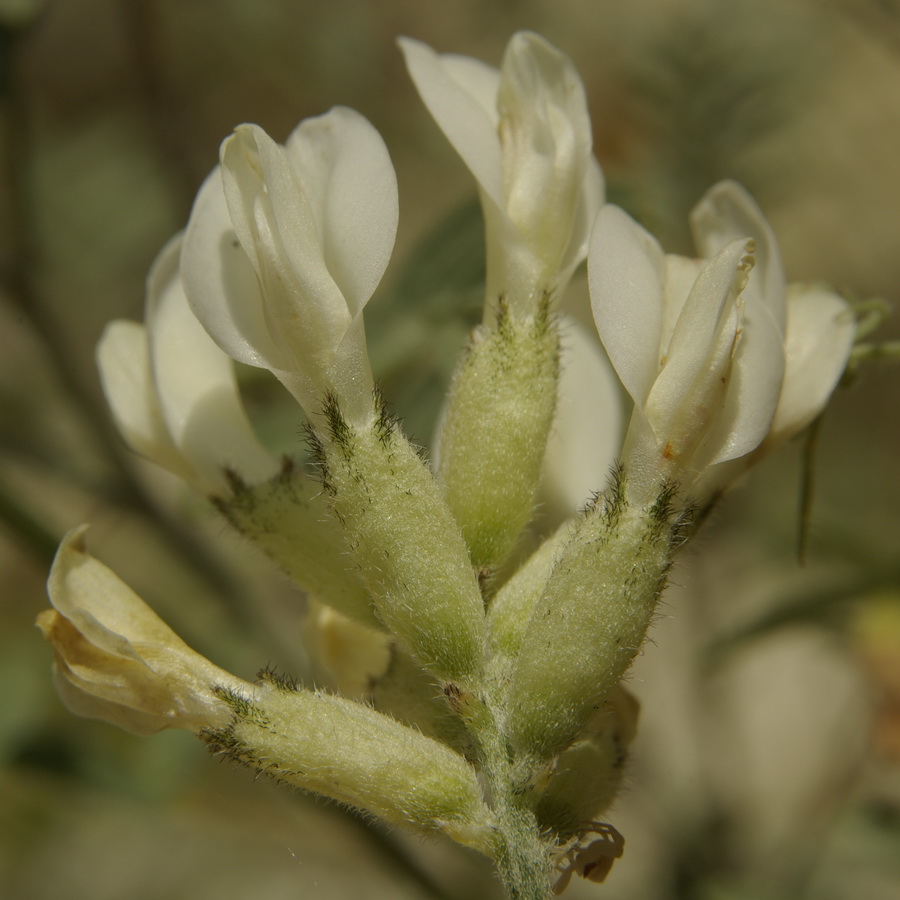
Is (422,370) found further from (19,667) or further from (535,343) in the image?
(19,667)

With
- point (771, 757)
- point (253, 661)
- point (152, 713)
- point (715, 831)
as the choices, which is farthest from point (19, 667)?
point (771, 757)

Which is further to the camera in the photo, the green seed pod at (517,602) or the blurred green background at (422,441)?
the blurred green background at (422,441)

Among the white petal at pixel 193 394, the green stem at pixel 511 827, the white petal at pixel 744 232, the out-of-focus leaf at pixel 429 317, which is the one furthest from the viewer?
the out-of-focus leaf at pixel 429 317

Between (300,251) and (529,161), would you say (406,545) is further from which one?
(529,161)

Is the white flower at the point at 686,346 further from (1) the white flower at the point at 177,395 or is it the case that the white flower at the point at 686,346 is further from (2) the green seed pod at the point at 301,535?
(1) the white flower at the point at 177,395

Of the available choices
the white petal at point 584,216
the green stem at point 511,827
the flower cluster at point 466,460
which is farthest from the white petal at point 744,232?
the green stem at point 511,827

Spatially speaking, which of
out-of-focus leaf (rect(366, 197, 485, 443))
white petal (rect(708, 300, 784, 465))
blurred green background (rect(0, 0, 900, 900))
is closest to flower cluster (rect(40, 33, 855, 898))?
white petal (rect(708, 300, 784, 465))

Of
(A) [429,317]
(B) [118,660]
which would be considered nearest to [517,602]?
(B) [118,660]
